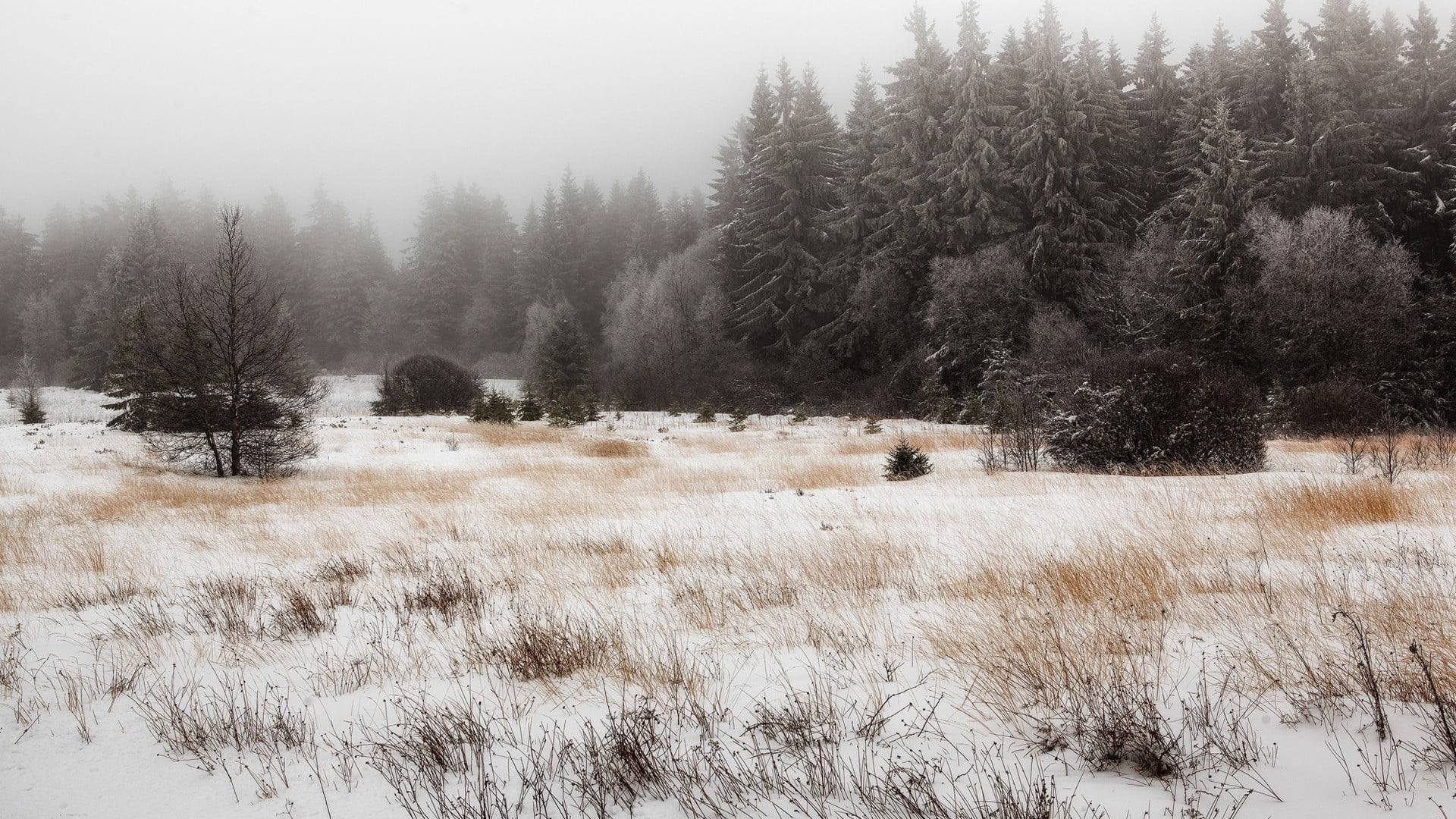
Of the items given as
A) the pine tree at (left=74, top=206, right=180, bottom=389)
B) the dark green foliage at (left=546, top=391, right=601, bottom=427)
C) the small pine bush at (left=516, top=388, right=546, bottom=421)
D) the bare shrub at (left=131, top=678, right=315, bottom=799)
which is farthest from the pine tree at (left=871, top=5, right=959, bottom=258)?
the pine tree at (left=74, top=206, right=180, bottom=389)

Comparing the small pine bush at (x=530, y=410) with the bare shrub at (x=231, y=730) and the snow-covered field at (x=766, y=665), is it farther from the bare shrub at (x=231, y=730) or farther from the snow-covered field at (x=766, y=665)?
the bare shrub at (x=231, y=730)

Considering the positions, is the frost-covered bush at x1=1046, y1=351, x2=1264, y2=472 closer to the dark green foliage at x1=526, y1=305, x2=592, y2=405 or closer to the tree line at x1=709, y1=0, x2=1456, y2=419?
the tree line at x1=709, y1=0, x2=1456, y2=419

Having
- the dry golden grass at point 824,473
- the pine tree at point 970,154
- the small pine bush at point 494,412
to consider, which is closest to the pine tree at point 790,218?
the pine tree at point 970,154

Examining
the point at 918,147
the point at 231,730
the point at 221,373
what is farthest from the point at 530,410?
the point at 231,730

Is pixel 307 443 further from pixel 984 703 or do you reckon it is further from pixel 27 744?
pixel 984 703

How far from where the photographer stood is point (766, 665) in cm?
365

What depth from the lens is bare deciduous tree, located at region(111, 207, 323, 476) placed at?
15.6m

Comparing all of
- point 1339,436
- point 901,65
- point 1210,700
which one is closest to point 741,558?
point 1210,700

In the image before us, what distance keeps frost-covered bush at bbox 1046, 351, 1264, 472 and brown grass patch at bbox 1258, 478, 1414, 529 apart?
124 inches

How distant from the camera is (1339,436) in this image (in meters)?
17.1

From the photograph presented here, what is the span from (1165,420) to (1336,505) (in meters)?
5.01

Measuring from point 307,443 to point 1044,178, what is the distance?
107 feet

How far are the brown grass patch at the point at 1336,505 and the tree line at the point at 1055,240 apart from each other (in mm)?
4621

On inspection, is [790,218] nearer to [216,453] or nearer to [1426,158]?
[1426,158]
